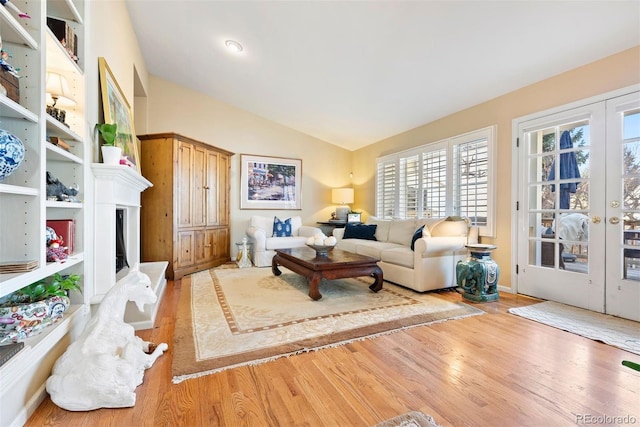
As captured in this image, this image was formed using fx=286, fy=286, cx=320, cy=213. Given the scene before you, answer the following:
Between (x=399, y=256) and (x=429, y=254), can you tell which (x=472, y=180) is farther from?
(x=399, y=256)

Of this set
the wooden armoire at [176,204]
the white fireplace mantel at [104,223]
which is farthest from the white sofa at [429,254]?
the white fireplace mantel at [104,223]

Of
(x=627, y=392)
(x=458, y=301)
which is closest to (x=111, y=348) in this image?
(x=627, y=392)

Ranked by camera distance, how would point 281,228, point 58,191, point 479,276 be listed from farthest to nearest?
point 281,228 → point 479,276 → point 58,191

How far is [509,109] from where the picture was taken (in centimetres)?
332

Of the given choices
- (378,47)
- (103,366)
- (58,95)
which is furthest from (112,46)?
(103,366)

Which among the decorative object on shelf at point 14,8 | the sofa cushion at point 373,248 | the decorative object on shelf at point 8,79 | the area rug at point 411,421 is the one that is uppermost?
the decorative object on shelf at point 14,8

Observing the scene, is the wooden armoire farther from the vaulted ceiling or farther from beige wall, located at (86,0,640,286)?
the vaulted ceiling

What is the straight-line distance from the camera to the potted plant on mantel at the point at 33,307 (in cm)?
133

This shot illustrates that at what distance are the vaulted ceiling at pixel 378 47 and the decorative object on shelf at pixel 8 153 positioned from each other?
2438 millimetres

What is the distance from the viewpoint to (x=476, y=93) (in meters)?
3.46

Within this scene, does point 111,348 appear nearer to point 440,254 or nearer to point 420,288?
point 420,288

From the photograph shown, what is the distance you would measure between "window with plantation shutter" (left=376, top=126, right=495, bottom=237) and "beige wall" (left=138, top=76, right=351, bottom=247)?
1302mm

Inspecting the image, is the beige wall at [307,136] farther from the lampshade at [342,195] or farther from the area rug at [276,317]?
the area rug at [276,317]

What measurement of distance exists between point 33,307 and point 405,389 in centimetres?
193
